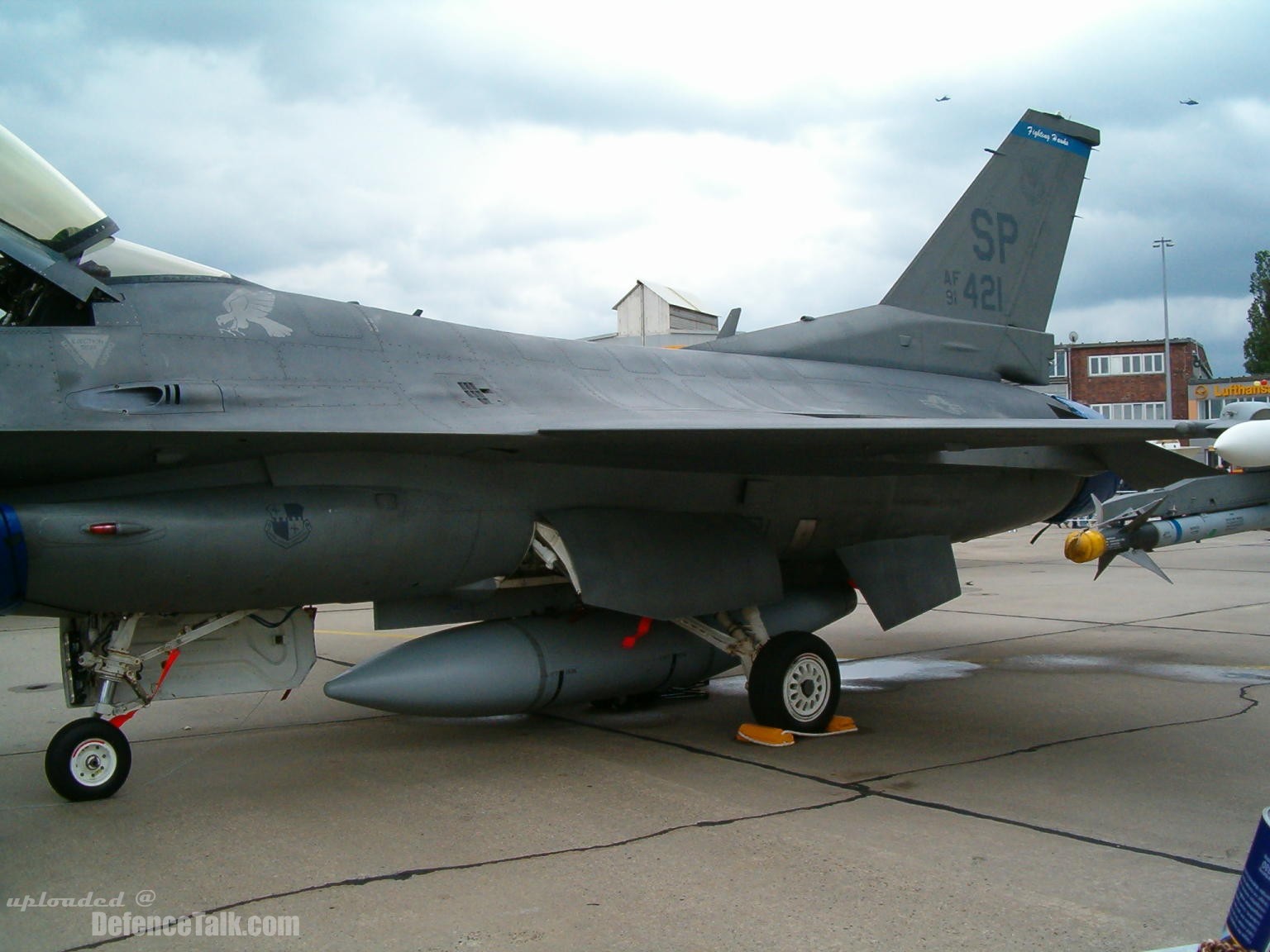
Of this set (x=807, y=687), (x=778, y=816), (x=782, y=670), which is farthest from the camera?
(x=807, y=687)

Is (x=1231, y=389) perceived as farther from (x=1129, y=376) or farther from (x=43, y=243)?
(x=43, y=243)

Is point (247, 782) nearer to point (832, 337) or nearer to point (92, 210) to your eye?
point (92, 210)

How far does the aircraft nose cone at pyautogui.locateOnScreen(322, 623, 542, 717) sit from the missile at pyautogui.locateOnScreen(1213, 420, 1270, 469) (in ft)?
14.6

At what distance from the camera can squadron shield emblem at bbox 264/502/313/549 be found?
5.50 meters

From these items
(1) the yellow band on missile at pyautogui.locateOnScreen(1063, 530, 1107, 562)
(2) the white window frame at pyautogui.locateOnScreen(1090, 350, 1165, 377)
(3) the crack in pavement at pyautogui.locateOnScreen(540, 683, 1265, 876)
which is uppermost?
(2) the white window frame at pyautogui.locateOnScreen(1090, 350, 1165, 377)

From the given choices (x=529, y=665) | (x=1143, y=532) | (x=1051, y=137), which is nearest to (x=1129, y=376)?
(x=1143, y=532)

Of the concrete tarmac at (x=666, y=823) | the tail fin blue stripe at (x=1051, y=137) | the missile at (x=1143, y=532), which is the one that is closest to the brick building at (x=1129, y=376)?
the missile at (x=1143, y=532)

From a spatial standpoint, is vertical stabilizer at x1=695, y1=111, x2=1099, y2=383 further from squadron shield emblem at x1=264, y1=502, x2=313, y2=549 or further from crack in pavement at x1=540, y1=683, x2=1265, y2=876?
squadron shield emblem at x1=264, y1=502, x2=313, y2=549

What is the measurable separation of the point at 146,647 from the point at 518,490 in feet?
7.49

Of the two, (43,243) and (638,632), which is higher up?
(43,243)

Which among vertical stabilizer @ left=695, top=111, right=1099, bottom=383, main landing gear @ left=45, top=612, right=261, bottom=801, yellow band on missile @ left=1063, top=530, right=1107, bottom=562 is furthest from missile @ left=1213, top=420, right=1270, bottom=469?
main landing gear @ left=45, top=612, right=261, bottom=801

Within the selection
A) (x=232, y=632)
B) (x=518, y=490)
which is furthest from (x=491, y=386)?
(x=232, y=632)

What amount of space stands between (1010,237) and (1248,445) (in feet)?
13.4

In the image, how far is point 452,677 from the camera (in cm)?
630
